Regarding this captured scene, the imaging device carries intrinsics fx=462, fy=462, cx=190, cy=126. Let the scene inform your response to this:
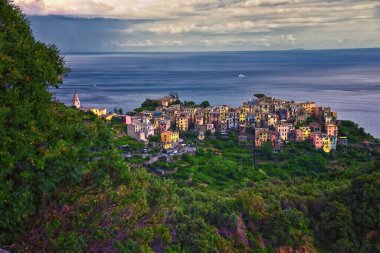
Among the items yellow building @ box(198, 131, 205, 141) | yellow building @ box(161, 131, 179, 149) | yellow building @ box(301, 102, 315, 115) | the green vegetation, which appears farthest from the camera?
yellow building @ box(301, 102, 315, 115)

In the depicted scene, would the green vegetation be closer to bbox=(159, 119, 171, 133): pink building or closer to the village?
the village

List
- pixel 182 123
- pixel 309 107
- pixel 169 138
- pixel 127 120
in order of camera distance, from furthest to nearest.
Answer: pixel 309 107 < pixel 182 123 < pixel 127 120 < pixel 169 138

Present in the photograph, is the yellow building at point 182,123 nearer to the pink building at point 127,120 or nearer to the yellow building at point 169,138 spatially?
the pink building at point 127,120

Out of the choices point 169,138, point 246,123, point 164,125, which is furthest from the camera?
point 246,123

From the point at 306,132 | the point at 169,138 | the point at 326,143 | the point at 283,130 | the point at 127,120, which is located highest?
the point at 127,120

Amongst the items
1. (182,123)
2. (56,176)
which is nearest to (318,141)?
(182,123)

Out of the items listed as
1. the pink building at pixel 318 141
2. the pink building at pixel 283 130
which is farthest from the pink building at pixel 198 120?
the pink building at pixel 318 141

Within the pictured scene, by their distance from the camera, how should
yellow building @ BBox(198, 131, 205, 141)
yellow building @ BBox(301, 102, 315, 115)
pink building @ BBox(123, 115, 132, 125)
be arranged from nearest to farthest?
pink building @ BBox(123, 115, 132, 125)
yellow building @ BBox(198, 131, 205, 141)
yellow building @ BBox(301, 102, 315, 115)

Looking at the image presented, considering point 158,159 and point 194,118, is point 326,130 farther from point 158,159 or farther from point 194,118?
point 158,159

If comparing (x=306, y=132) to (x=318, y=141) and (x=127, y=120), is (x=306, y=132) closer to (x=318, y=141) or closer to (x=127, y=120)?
(x=318, y=141)

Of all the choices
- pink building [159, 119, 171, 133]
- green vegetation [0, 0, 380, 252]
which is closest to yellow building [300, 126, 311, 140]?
pink building [159, 119, 171, 133]
